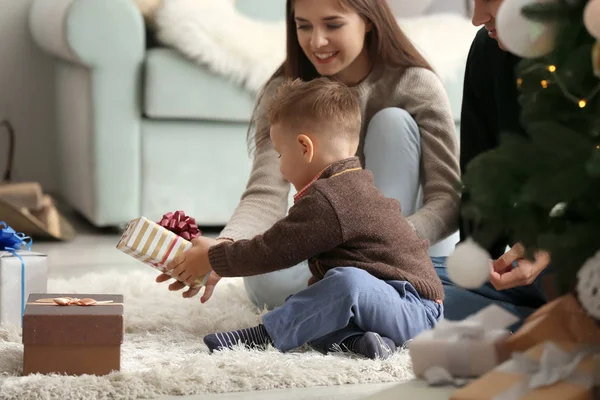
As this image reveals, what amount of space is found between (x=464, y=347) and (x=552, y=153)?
212 millimetres

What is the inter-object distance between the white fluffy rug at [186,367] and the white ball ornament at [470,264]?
17.4 inches

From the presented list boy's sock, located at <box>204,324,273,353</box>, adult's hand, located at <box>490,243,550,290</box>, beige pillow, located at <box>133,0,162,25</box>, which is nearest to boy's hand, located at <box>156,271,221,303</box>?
boy's sock, located at <box>204,324,273,353</box>

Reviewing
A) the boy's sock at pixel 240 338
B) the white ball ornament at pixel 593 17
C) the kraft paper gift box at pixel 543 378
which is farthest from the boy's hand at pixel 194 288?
the white ball ornament at pixel 593 17

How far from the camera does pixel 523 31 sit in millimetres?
831

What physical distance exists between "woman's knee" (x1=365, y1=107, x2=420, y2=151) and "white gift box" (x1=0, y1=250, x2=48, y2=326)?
615 millimetres

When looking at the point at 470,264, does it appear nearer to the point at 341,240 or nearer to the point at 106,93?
the point at 341,240

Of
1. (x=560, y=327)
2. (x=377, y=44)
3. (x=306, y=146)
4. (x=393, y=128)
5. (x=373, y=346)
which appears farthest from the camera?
(x=377, y=44)

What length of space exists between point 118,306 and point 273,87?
2.23 ft

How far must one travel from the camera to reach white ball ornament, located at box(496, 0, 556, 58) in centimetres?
82

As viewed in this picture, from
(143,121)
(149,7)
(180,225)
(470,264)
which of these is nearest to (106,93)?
(143,121)

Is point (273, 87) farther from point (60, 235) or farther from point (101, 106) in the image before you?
point (60, 235)

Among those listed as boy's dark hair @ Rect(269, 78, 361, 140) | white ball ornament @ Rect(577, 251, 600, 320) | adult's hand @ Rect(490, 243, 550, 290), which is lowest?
adult's hand @ Rect(490, 243, 550, 290)

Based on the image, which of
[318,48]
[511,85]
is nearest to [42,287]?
[318,48]

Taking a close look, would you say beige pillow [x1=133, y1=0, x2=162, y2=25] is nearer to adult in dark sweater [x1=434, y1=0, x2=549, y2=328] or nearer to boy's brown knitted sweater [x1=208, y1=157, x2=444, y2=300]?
adult in dark sweater [x1=434, y1=0, x2=549, y2=328]
